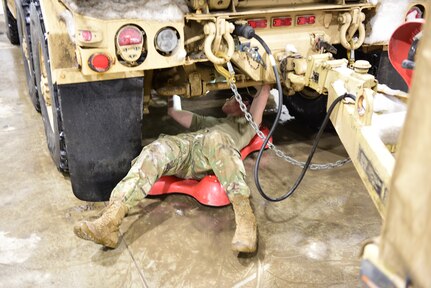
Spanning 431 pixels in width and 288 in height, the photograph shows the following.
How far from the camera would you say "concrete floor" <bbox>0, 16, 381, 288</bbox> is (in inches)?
89.8

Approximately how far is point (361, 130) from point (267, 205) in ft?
4.22

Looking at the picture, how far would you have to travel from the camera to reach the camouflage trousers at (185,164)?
2512 mm

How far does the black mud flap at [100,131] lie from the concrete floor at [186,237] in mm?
216

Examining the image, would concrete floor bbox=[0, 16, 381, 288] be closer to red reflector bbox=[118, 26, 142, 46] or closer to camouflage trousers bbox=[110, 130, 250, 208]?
camouflage trousers bbox=[110, 130, 250, 208]

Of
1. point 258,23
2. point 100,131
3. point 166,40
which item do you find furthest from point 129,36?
point 258,23

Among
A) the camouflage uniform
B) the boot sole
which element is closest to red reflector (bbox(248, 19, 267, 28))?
the camouflage uniform

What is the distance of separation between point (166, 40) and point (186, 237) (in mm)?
1085

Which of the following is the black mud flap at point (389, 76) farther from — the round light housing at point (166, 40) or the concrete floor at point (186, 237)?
the round light housing at point (166, 40)

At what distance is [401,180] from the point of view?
0.72 metres

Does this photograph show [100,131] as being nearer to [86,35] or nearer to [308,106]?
[86,35]

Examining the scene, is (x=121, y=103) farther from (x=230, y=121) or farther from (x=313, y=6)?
(x=313, y=6)

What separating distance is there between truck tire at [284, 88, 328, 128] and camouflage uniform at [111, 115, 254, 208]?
47.6 inches

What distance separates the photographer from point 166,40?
243 centimetres

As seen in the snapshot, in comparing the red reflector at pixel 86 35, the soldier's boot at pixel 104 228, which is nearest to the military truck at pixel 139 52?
the red reflector at pixel 86 35
